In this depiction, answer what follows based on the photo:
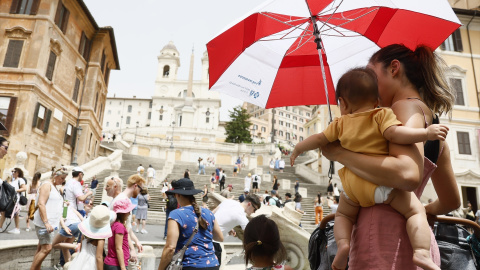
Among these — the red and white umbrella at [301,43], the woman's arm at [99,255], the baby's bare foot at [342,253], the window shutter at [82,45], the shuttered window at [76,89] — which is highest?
the window shutter at [82,45]

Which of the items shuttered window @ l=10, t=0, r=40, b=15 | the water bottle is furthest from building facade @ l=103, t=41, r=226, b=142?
the water bottle

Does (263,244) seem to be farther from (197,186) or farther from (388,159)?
(197,186)

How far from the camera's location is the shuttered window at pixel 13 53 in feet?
63.9

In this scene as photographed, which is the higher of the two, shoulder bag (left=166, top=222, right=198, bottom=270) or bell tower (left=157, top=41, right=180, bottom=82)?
bell tower (left=157, top=41, right=180, bottom=82)

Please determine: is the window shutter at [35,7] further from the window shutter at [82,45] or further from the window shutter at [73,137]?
the window shutter at [73,137]

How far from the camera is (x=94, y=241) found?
4.03m

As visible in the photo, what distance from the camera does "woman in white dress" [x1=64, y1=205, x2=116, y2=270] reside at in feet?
12.9

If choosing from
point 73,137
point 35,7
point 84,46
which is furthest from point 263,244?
point 84,46

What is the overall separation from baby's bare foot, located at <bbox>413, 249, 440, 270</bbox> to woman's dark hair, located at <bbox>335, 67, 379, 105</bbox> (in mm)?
752

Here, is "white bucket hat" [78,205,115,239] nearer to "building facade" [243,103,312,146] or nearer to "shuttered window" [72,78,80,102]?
"shuttered window" [72,78,80,102]

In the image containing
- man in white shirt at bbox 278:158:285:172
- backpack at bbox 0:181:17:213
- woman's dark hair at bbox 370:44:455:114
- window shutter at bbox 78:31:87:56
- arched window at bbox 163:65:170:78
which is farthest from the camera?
arched window at bbox 163:65:170:78

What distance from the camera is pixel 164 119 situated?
80250mm

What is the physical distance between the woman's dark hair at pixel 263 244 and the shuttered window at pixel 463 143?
79.5 feet

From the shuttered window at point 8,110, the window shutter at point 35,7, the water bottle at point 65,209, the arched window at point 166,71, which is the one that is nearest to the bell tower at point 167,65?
the arched window at point 166,71
